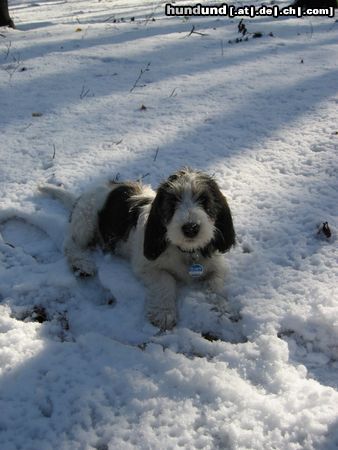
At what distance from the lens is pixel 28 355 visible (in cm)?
282

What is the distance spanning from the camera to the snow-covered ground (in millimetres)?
2453

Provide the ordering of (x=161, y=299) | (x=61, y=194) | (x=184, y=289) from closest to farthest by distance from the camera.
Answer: (x=161, y=299), (x=184, y=289), (x=61, y=194)

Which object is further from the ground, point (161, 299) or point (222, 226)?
point (222, 226)

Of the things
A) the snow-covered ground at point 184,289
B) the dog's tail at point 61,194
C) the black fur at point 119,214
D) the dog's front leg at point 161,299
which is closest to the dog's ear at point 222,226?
the snow-covered ground at point 184,289

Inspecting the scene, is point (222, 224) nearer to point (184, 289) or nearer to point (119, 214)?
point (184, 289)

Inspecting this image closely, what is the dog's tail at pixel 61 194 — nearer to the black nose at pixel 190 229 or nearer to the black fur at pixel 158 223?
the black fur at pixel 158 223

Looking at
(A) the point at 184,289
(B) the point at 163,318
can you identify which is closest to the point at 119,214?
(A) the point at 184,289

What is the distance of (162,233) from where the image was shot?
11.4 ft

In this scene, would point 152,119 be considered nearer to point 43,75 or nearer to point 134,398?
point 43,75

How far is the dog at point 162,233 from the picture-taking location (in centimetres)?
329

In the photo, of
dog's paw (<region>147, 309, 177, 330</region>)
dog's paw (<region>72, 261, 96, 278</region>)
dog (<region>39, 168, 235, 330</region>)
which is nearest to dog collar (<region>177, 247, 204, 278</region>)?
dog (<region>39, 168, 235, 330</region>)

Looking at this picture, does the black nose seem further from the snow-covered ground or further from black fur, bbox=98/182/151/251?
black fur, bbox=98/182/151/251

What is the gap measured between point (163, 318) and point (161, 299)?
183 millimetres

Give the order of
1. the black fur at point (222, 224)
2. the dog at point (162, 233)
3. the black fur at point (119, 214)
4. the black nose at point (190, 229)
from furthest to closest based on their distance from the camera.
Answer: the black fur at point (119, 214) < the black fur at point (222, 224) < the dog at point (162, 233) < the black nose at point (190, 229)
